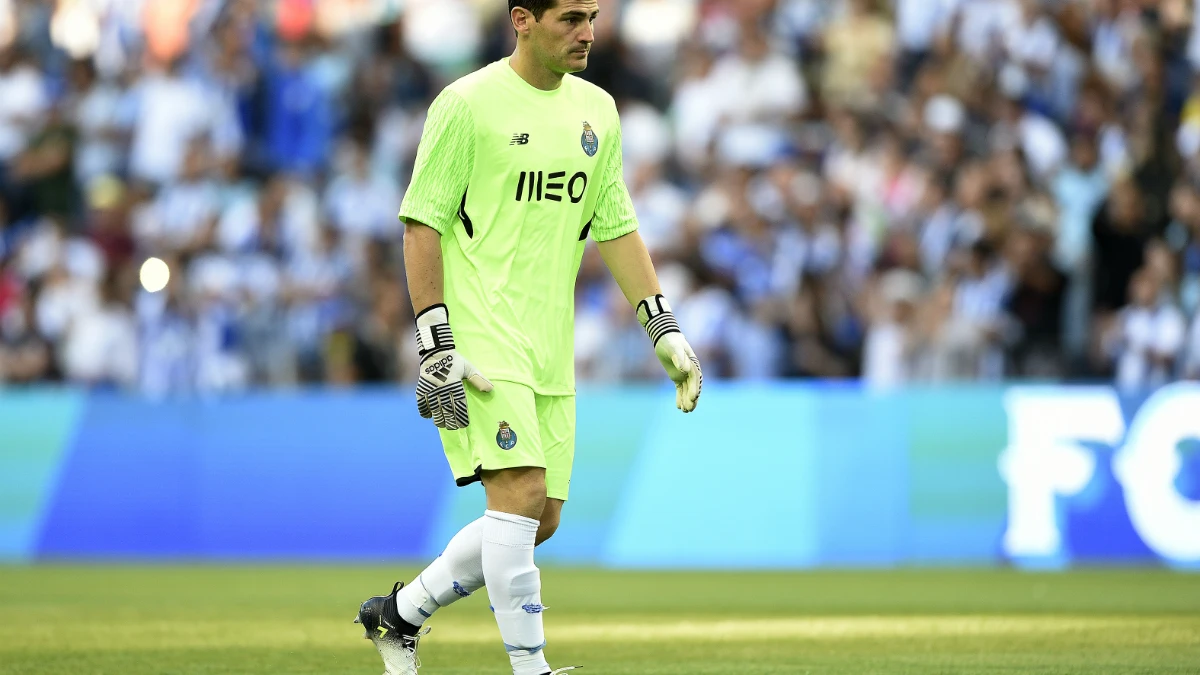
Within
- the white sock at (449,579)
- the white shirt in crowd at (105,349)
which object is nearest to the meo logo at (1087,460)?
the white shirt in crowd at (105,349)

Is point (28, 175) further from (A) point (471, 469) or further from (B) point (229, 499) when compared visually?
(A) point (471, 469)

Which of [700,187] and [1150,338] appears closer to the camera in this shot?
[1150,338]

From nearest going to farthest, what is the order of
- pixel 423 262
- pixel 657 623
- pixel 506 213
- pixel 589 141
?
pixel 423 262
pixel 506 213
pixel 589 141
pixel 657 623

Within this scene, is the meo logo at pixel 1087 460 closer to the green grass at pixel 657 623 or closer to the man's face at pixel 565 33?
the green grass at pixel 657 623

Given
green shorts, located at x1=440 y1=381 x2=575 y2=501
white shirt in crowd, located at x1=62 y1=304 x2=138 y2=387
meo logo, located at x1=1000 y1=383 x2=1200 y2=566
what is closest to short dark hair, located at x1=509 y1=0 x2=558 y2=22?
green shorts, located at x1=440 y1=381 x2=575 y2=501

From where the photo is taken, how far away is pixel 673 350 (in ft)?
22.4

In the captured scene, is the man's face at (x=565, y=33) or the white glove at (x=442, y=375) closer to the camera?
the white glove at (x=442, y=375)

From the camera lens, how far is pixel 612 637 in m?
9.74

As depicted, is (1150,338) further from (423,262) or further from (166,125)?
(166,125)

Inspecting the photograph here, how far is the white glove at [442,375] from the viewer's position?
6332mm

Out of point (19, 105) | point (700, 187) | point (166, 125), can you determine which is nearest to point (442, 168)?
point (700, 187)

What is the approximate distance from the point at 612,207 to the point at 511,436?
1118 millimetres

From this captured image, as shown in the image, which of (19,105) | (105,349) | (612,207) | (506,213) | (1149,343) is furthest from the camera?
(19,105)

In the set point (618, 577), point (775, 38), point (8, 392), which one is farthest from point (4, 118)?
point (618, 577)
